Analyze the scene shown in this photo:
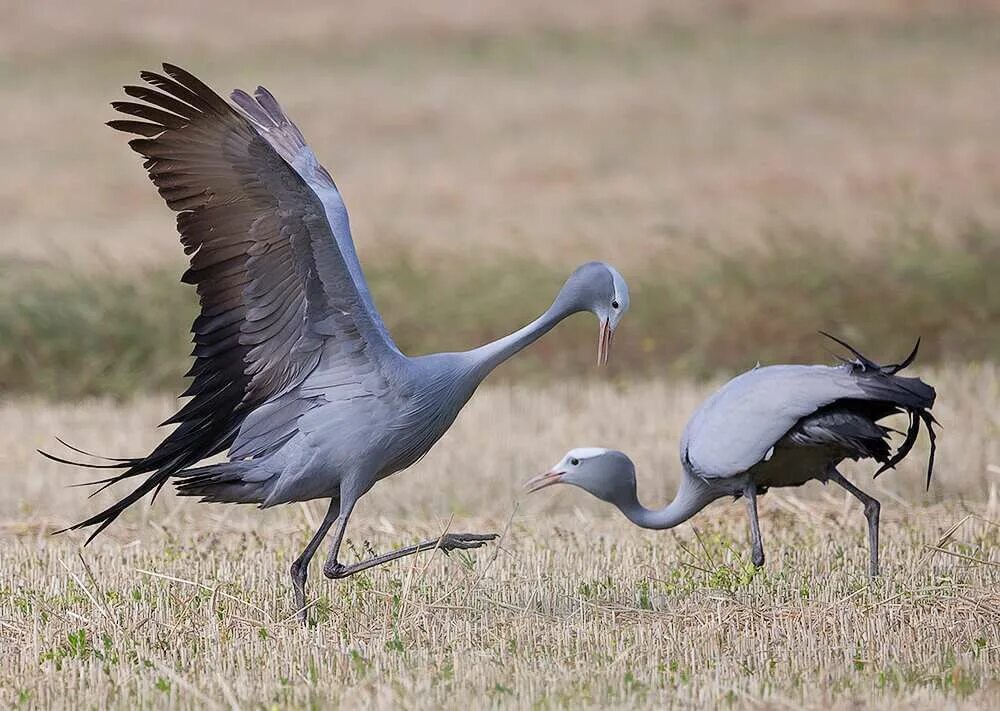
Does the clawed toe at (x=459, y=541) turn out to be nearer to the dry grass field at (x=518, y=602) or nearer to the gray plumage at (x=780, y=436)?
the dry grass field at (x=518, y=602)

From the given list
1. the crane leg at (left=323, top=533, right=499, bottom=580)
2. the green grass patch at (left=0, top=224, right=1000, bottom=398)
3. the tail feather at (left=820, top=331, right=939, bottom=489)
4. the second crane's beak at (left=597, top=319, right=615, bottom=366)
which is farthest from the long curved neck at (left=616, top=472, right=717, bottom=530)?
the green grass patch at (left=0, top=224, right=1000, bottom=398)

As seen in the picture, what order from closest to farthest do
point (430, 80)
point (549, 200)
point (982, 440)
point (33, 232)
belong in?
point (982, 440), point (33, 232), point (549, 200), point (430, 80)

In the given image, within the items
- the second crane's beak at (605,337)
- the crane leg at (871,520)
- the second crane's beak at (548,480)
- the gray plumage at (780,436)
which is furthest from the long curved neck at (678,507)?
the second crane's beak at (605,337)

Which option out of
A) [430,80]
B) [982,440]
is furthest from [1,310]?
[430,80]

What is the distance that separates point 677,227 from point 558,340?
7.82 ft

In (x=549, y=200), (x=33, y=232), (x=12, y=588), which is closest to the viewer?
(x=12, y=588)

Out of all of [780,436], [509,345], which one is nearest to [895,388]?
[780,436]

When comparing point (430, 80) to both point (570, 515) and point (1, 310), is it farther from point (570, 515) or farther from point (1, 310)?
point (570, 515)

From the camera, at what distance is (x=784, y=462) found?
6773 millimetres

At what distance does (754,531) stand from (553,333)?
24.0 feet

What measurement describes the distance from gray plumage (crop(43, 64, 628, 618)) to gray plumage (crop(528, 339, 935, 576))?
769 mm

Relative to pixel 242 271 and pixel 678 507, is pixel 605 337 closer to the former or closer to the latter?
pixel 678 507

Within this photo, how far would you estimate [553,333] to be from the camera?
13867mm

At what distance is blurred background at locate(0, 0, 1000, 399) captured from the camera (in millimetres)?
13391
